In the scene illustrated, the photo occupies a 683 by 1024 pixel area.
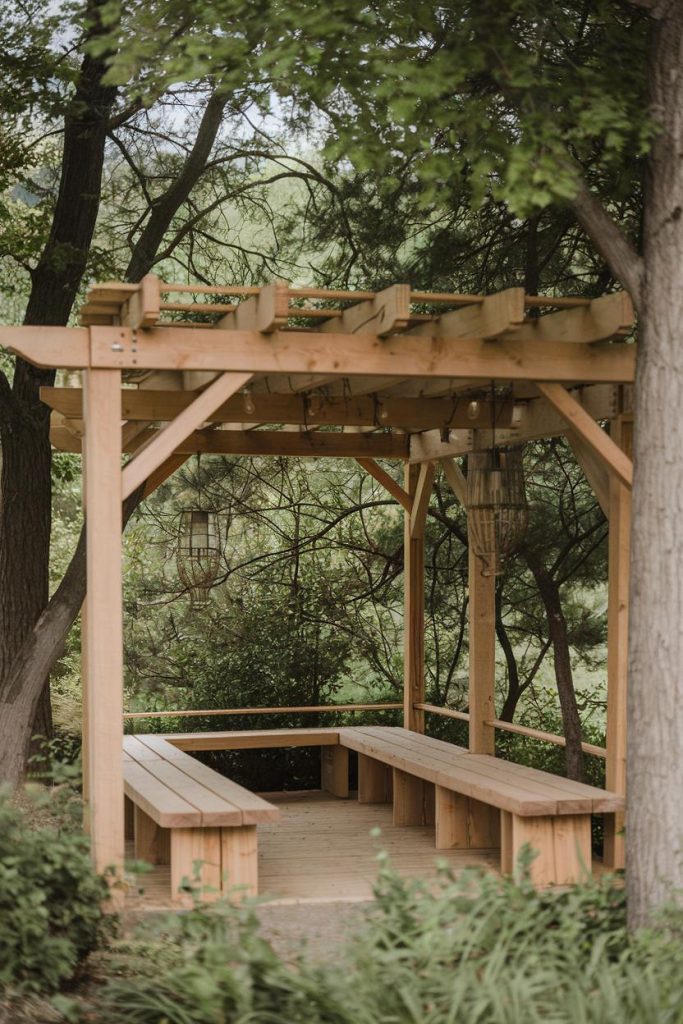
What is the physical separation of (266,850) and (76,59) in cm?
637

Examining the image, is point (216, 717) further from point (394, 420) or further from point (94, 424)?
point (94, 424)

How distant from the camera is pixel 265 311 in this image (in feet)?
18.8

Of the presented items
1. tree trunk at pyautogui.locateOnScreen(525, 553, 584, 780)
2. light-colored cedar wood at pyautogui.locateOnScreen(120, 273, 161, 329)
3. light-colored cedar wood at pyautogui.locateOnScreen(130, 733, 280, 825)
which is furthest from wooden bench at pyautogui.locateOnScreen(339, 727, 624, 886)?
light-colored cedar wood at pyautogui.locateOnScreen(120, 273, 161, 329)

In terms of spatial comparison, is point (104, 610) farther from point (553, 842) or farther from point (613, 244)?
point (613, 244)

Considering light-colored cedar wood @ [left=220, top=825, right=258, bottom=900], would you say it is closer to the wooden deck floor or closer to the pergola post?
the wooden deck floor

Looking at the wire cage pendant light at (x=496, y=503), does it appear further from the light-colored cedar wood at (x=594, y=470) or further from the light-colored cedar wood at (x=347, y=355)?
the light-colored cedar wood at (x=347, y=355)

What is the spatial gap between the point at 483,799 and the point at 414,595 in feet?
9.94

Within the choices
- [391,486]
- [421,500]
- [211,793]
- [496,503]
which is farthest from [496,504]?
[211,793]

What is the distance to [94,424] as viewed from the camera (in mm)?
5660

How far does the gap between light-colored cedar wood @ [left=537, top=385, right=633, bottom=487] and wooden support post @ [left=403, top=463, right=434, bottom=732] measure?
126 inches

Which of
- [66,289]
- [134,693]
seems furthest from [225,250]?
[134,693]

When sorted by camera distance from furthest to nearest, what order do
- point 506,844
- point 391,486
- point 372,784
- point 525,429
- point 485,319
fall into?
point 372,784
point 391,486
point 525,429
point 506,844
point 485,319

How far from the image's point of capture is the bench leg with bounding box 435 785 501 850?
7.52m

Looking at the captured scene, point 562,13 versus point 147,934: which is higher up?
point 562,13
